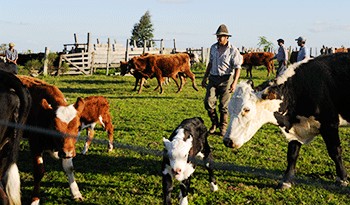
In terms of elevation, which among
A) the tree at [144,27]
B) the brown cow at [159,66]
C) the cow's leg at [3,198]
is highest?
the tree at [144,27]

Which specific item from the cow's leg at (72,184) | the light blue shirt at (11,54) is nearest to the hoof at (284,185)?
the cow's leg at (72,184)

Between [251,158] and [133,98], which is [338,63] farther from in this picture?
[133,98]

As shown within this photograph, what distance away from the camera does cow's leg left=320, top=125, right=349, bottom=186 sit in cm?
546

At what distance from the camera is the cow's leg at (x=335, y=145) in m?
5.46

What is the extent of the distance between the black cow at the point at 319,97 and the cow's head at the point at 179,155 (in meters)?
1.37

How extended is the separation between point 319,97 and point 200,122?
1603mm

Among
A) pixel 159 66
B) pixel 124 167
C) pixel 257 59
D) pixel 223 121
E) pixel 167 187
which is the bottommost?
pixel 124 167

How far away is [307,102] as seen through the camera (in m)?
5.34

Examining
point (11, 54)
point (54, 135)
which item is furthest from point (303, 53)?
point (11, 54)

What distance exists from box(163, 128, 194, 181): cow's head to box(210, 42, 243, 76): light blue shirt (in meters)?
3.40

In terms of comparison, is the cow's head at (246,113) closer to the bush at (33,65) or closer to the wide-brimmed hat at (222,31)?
the wide-brimmed hat at (222,31)

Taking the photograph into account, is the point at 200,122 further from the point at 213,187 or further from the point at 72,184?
the point at 72,184

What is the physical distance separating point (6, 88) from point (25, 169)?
7.54ft

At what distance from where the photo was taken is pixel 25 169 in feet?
20.1
